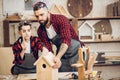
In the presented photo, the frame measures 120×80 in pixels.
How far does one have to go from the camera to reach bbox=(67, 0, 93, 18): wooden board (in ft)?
14.5

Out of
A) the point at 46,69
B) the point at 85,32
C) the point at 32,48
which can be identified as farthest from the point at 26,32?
the point at 85,32

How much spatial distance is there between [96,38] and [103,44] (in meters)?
0.20

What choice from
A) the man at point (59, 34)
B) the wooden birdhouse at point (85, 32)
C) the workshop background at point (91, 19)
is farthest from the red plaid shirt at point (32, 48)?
the wooden birdhouse at point (85, 32)

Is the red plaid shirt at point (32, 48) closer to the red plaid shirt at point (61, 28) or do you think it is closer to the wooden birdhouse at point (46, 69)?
the red plaid shirt at point (61, 28)

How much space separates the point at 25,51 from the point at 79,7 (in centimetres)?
171

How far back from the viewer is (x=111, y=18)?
4379 mm

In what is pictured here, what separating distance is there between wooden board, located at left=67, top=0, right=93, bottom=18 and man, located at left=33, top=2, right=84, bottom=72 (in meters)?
1.28

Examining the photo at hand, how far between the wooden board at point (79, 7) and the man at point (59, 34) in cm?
128

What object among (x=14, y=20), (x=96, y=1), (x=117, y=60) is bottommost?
(x=117, y=60)

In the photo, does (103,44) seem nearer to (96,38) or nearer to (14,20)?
(96,38)

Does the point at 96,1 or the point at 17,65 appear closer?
the point at 17,65

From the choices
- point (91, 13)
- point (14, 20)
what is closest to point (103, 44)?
point (91, 13)

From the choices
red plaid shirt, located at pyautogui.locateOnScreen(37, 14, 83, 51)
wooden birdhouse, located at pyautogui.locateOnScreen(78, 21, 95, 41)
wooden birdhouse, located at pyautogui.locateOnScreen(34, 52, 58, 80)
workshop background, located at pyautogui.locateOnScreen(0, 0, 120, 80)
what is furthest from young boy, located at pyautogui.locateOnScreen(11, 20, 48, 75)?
wooden birdhouse, located at pyautogui.locateOnScreen(78, 21, 95, 41)

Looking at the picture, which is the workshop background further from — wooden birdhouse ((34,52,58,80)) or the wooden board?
wooden birdhouse ((34,52,58,80))
